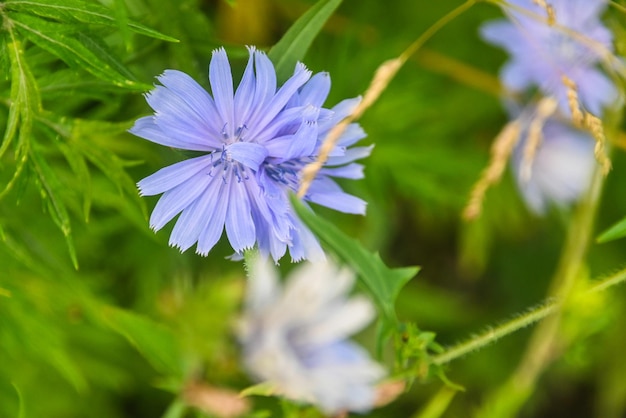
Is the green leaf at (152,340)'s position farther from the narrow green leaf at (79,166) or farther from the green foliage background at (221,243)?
the narrow green leaf at (79,166)

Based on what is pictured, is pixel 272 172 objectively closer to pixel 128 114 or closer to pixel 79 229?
pixel 128 114

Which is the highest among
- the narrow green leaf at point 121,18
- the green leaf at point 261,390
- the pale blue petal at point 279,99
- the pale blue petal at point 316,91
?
the narrow green leaf at point 121,18

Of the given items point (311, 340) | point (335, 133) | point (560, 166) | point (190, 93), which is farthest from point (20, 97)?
point (560, 166)

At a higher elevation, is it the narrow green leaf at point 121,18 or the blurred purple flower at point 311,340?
the narrow green leaf at point 121,18

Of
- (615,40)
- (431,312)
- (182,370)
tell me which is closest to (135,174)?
(182,370)

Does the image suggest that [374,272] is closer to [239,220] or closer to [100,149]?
[239,220]

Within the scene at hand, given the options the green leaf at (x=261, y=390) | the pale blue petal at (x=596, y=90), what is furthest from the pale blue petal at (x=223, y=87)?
the pale blue petal at (x=596, y=90)

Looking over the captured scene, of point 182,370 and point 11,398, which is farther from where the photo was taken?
point 11,398
